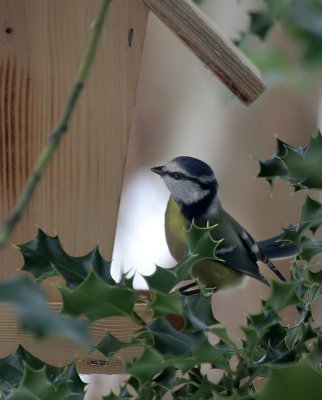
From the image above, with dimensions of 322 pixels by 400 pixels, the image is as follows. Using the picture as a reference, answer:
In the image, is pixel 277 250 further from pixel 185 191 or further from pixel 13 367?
pixel 13 367

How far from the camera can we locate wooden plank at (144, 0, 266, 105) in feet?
4.44

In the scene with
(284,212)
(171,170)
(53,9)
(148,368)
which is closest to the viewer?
(148,368)

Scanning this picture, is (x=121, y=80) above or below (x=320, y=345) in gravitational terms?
above

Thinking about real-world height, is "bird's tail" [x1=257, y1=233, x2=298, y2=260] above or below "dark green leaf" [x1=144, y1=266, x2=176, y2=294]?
below

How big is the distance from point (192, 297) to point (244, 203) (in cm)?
285

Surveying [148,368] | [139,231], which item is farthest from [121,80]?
[139,231]

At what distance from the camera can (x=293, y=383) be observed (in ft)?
1.86

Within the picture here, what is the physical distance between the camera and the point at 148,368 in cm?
74

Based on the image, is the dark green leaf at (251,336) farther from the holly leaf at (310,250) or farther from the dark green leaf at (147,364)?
the holly leaf at (310,250)

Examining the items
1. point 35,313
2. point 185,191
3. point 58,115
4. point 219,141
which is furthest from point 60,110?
point 219,141

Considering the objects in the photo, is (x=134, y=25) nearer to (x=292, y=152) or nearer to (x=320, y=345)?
(x=292, y=152)

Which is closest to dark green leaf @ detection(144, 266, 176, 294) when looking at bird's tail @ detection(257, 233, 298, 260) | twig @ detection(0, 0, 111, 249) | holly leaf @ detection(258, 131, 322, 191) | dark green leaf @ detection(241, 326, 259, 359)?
dark green leaf @ detection(241, 326, 259, 359)

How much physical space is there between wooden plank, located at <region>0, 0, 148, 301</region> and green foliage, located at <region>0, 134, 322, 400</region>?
0.45 meters

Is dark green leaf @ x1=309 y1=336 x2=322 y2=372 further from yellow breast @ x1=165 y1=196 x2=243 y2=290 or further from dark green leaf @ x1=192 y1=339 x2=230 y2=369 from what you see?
yellow breast @ x1=165 y1=196 x2=243 y2=290
